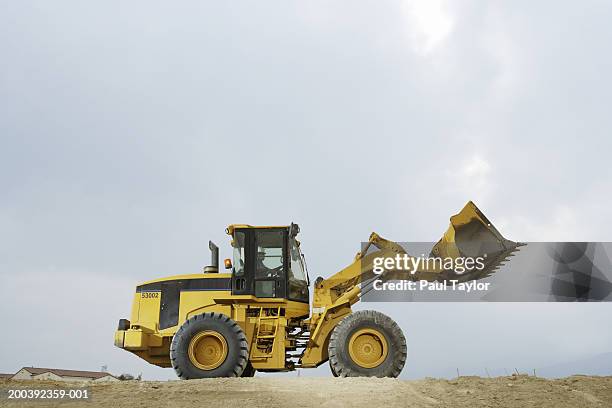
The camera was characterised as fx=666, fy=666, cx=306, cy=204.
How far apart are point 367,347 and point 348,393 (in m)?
2.40

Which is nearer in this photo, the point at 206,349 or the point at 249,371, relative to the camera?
the point at 206,349

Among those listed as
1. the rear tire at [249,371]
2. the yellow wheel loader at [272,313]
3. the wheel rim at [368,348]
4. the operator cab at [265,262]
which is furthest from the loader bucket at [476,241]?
the rear tire at [249,371]

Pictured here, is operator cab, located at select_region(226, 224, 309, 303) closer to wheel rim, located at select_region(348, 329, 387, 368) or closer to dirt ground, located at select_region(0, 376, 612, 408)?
wheel rim, located at select_region(348, 329, 387, 368)

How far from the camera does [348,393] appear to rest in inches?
493

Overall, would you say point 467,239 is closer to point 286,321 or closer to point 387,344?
point 387,344

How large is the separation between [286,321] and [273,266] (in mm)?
1375

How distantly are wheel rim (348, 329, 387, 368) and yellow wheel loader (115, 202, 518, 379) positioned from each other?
0.02 metres

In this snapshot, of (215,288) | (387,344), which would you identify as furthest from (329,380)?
(215,288)

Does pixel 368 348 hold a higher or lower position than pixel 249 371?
higher

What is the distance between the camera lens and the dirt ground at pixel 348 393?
477 inches

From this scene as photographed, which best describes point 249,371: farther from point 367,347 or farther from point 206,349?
point 367,347

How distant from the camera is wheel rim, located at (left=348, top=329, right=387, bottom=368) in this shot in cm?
1472

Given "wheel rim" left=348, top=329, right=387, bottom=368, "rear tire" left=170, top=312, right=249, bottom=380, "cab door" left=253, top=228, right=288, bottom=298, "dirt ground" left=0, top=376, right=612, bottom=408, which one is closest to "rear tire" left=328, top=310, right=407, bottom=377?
"wheel rim" left=348, top=329, right=387, bottom=368

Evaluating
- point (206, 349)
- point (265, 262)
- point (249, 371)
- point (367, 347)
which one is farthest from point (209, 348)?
point (367, 347)
